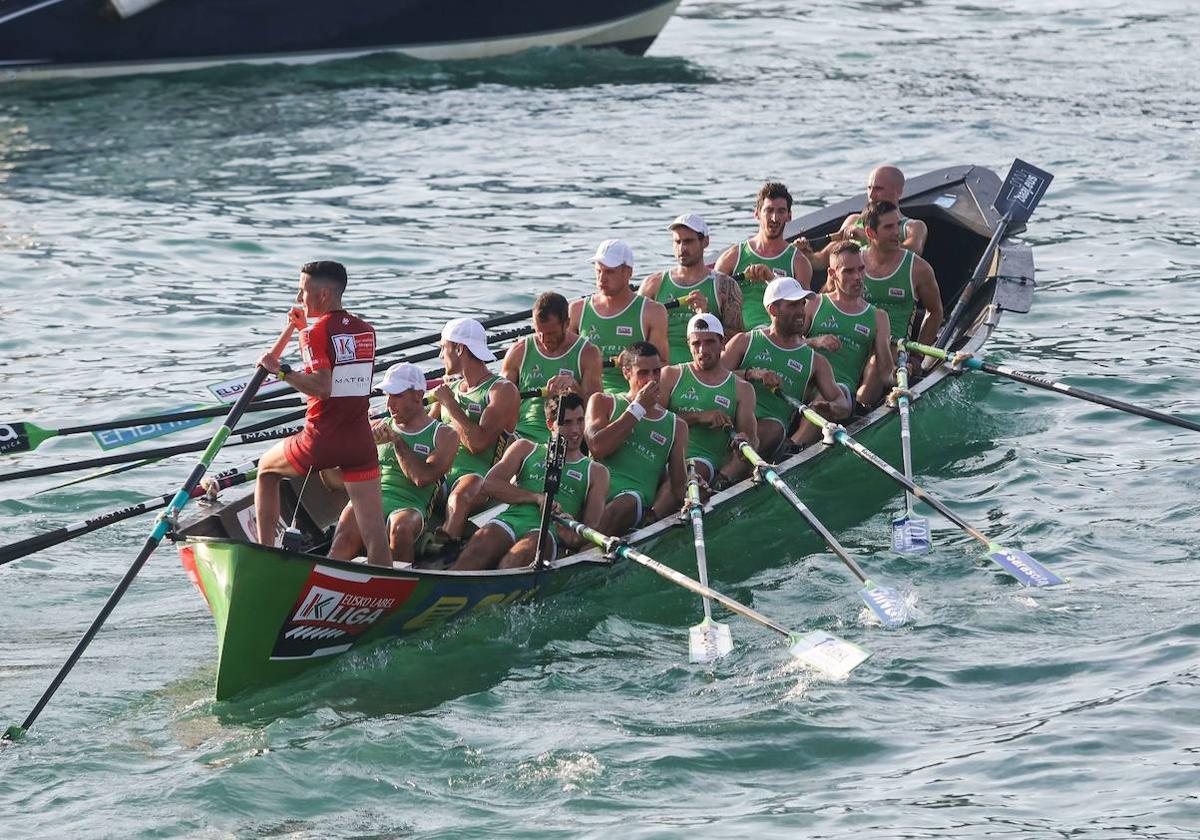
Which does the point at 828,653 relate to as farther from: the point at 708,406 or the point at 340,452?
the point at 340,452

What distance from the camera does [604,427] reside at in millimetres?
11641

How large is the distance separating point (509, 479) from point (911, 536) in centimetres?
287

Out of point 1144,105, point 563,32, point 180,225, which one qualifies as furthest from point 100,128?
point 1144,105

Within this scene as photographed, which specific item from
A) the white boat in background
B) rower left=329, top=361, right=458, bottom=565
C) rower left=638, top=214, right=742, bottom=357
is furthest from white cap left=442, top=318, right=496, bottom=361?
the white boat in background

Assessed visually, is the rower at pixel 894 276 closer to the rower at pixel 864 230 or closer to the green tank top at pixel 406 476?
the rower at pixel 864 230

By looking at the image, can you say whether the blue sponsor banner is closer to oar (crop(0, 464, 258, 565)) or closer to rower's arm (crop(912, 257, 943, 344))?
oar (crop(0, 464, 258, 565))

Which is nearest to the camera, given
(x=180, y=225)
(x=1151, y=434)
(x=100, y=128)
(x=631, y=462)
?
(x=631, y=462)

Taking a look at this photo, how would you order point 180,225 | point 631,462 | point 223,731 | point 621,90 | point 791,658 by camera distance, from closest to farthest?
point 223,731
point 791,658
point 631,462
point 180,225
point 621,90

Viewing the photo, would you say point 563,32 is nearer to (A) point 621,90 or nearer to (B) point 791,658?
(A) point 621,90

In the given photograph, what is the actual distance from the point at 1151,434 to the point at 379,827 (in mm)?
8576

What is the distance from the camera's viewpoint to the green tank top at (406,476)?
11.0m

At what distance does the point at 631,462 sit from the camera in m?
11.6

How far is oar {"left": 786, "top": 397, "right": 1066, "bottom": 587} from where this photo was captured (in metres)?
11.0

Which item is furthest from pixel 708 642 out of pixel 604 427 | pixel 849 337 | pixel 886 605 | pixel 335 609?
pixel 849 337
